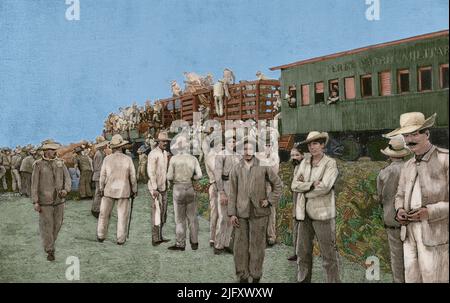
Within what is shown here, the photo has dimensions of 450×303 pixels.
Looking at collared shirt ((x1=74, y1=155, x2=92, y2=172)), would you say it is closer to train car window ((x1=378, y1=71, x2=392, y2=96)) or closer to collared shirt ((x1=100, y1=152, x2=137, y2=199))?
collared shirt ((x1=100, y1=152, x2=137, y2=199))

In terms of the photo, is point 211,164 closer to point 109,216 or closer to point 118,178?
point 118,178

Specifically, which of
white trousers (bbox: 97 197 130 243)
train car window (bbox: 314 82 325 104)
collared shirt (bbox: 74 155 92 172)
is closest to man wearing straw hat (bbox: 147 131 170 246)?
white trousers (bbox: 97 197 130 243)

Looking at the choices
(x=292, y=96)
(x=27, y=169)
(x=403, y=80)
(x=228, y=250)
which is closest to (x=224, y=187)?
(x=228, y=250)

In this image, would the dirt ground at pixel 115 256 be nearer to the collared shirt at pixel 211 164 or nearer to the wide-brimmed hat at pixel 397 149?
the collared shirt at pixel 211 164

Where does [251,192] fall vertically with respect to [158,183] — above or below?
below

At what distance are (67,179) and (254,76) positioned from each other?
2.85 meters

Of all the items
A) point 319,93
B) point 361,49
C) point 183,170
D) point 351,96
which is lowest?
point 183,170

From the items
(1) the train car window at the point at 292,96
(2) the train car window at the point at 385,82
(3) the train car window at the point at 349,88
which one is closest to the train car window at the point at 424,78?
(2) the train car window at the point at 385,82

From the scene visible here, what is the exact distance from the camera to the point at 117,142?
6.75 metres

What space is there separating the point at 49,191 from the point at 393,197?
162 inches

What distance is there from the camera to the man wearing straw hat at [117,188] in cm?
666

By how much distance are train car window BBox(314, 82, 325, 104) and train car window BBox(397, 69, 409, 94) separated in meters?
1.12

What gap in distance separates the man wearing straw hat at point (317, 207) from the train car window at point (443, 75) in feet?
5.49
